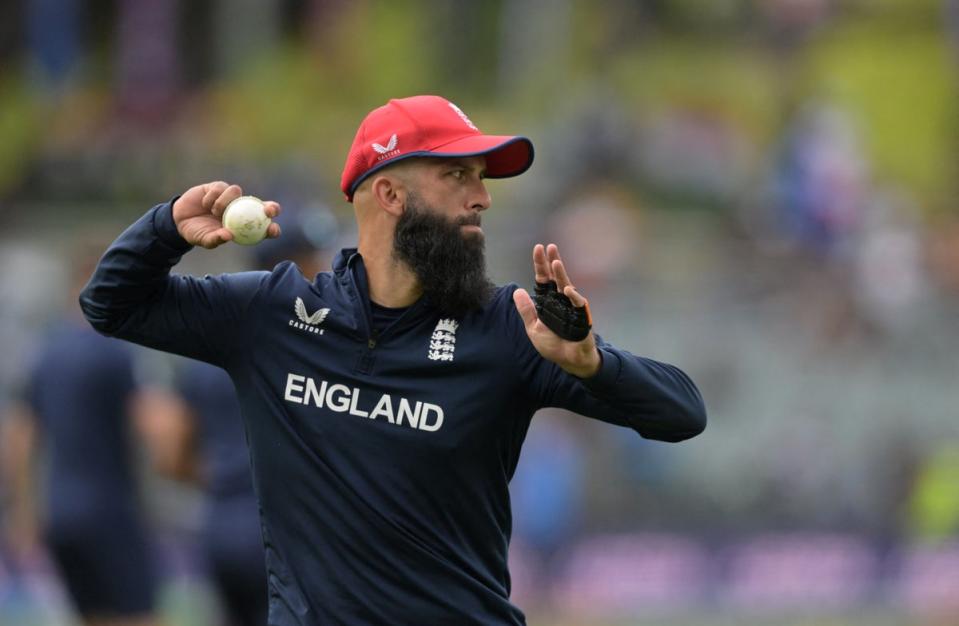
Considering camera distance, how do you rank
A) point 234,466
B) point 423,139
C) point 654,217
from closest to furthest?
1. point 423,139
2. point 234,466
3. point 654,217

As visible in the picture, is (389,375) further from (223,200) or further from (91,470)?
(91,470)

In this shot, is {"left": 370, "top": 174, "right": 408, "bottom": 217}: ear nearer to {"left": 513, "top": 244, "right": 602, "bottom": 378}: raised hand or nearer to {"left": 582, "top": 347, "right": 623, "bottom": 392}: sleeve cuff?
{"left": 513, "top": 244, "right": 602, "bottom": 378}: raised hand

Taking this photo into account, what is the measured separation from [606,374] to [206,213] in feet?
3.83

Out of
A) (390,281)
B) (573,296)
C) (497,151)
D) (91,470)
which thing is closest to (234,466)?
(91,470)

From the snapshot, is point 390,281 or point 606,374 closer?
point 606,374

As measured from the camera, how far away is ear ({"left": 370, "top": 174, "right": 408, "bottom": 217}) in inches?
170

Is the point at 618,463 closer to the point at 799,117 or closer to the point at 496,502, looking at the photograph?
the point at 799,117

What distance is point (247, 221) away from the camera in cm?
414

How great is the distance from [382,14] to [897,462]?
11.6 meters

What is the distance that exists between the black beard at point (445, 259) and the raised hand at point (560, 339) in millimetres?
352

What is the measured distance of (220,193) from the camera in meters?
4.23

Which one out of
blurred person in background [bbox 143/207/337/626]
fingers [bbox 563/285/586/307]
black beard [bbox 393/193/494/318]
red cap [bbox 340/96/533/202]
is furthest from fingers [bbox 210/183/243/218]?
blurred person in background [bbox 143/207/337/626]

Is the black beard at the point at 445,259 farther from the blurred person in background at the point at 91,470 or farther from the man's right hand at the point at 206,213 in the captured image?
the blurred person in background at the point at 91,470

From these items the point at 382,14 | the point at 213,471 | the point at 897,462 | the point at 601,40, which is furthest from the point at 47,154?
the point at 213,471
